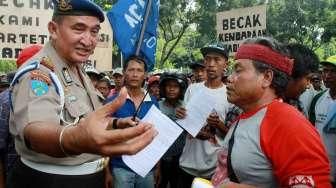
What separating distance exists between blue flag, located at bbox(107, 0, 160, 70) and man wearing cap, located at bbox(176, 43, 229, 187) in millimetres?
595

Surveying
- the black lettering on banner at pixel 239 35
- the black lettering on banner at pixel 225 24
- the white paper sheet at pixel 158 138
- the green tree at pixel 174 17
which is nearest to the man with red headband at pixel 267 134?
the white paper sheet at pixel 158 138

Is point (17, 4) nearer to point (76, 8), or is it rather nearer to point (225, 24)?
point (225, 24)

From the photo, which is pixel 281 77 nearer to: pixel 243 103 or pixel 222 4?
pixel 243 103

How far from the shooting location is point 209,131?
15.2 ft

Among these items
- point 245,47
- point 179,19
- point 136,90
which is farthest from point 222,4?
point 245,47

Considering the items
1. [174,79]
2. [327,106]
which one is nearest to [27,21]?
[174,79]

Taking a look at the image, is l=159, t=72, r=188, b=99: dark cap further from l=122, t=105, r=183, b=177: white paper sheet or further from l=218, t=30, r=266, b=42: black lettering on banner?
l=122, t=105, r=183, b=177: white paper sheet

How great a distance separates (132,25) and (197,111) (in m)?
0.97

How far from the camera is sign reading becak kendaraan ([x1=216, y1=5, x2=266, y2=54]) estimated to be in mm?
6879

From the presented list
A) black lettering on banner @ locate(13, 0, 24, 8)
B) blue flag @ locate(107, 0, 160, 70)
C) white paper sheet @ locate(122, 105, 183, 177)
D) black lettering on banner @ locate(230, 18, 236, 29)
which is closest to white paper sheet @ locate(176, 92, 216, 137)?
blue flag @ locate(107, 0, 160, 70)

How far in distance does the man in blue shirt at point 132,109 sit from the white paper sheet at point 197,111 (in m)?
0.43

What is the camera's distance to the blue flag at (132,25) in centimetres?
404

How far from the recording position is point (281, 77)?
266 cm

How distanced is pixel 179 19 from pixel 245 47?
27609mm
